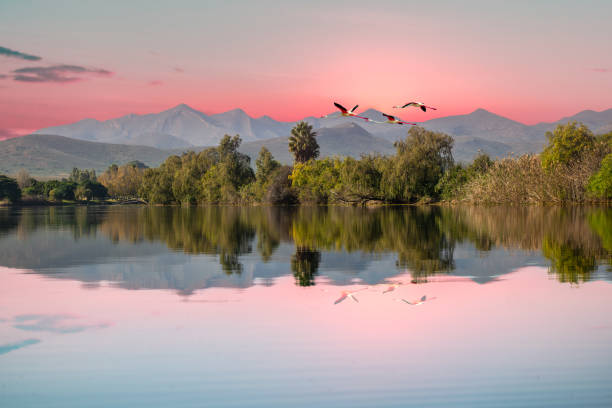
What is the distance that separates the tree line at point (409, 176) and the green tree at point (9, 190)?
31661 mm

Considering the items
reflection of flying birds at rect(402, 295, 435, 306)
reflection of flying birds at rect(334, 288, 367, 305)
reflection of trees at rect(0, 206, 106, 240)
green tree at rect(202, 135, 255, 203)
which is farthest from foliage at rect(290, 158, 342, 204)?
reflection of flying birds at rect(402, 295, 435, 306)

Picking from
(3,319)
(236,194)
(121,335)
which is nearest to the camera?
(121,335)

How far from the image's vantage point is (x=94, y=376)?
566cm

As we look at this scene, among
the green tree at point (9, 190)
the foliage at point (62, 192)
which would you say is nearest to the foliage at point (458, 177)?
the green tree at point (9, 190)

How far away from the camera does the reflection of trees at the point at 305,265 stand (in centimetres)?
1130

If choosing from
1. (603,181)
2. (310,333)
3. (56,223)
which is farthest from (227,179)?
(310,333)

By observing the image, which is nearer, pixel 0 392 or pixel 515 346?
pixel 0 392

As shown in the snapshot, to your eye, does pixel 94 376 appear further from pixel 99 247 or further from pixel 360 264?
pixel 99 247

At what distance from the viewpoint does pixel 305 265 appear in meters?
13.6

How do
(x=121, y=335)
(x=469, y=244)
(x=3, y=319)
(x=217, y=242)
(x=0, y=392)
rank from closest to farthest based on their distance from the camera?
(x=0, y=392)
(x=121, y=335)
(x=3, y=319)
(x=469, y=244)
(x=217, y=242)

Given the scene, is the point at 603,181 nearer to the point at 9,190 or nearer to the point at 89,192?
the point at 9,190

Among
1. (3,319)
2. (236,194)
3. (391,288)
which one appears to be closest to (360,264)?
(391,288)

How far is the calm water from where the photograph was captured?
204 inches

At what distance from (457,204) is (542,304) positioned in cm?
6287
